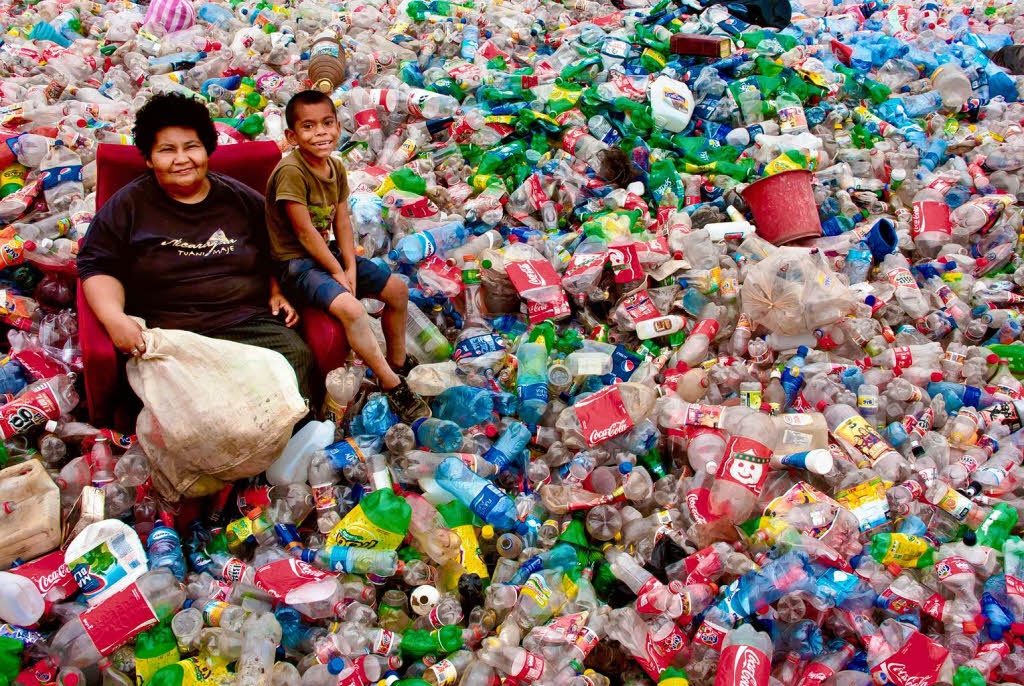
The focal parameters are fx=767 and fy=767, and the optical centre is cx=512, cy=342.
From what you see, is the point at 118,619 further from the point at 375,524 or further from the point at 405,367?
the point at 405,367

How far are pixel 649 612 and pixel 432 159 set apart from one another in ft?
9.66

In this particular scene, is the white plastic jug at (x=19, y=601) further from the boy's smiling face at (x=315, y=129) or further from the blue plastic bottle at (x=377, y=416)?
the boy's smiling face at (x=315, y=129)

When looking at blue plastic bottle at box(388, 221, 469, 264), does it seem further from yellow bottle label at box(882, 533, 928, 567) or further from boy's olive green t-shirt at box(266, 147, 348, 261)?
yellow bottle label at box(882, 533, 928, 567)

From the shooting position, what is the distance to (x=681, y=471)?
120 inches

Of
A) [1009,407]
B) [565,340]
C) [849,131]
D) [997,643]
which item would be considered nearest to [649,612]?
[997,643]

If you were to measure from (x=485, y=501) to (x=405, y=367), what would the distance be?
85cm

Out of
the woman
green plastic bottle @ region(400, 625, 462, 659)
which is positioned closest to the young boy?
the woman

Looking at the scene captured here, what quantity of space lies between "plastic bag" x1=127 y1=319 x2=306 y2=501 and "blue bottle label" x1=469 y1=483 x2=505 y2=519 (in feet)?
2.24

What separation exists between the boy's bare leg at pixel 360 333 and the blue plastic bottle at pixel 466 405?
9.8 inches

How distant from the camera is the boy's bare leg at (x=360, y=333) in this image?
286 centimetres

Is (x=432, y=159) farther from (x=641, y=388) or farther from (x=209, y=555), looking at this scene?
(x=209, y=555)

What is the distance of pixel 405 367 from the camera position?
332 centimetres

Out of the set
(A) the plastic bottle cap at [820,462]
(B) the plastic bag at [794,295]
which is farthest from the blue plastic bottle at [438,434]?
(B) the plastic bag at [794,295]

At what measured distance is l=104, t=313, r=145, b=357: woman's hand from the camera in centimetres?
253
